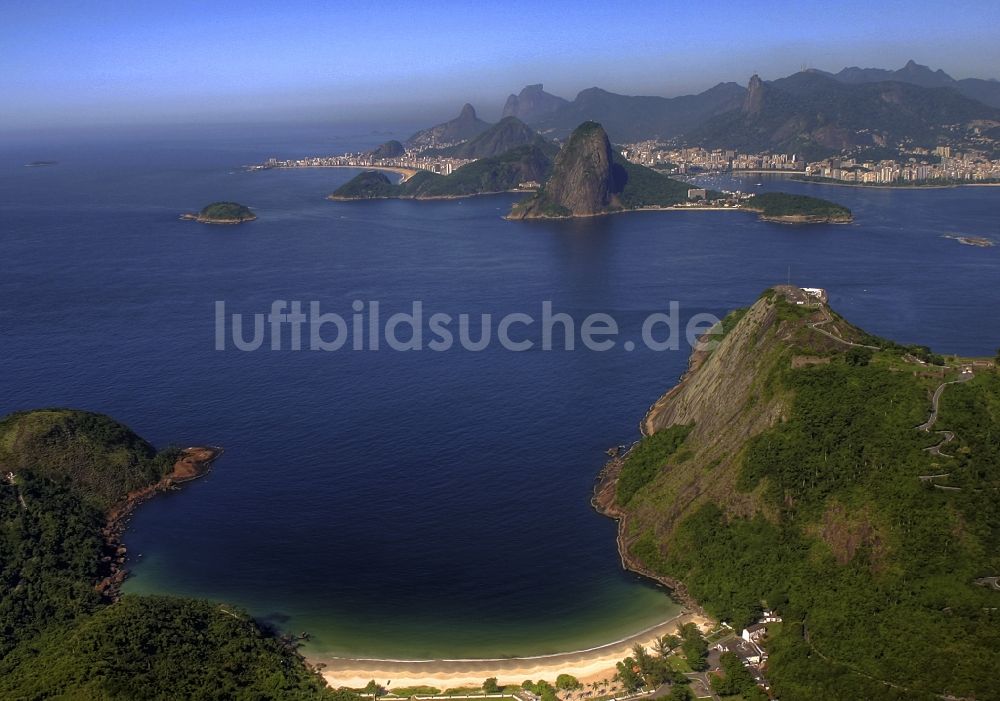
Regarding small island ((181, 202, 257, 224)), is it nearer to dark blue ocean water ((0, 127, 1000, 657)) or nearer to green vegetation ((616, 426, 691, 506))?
dark blue ocean water ((0, 127, 1000, 657))

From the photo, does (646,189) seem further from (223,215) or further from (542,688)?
(542,688)

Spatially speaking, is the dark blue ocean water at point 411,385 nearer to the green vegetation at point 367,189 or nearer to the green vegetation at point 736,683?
the green vegetation at point 736,683

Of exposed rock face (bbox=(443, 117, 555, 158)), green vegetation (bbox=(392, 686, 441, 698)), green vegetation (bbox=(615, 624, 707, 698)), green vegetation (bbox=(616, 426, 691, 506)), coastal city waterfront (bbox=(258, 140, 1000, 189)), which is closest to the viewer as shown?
green vegetation (bbox=(615, 624, 707, 698))

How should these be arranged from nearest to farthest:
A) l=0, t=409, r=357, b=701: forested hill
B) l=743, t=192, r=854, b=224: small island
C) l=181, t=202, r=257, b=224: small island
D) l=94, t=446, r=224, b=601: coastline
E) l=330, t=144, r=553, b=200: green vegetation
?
l=0, t=409, r=357, b=701: forested hill
l=94, t=446, r=224, b=601: coastline
l=743, t=192, r=854, b=224: small island
l=181, t=202, r=257, b=224: small island
l=330, t=144, r=553, b=200: green vegetation

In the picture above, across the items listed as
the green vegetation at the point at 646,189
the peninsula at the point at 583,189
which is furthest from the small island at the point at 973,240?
the green vegetation at the point at 646,189

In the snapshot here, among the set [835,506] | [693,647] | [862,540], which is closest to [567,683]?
[693,647]

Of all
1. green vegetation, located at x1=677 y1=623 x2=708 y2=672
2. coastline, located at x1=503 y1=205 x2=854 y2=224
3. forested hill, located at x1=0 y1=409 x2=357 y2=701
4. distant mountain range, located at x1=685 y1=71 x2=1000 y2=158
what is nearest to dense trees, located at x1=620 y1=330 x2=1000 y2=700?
green vegetation, located at x1=677 y1=623 x2=708 y2=672

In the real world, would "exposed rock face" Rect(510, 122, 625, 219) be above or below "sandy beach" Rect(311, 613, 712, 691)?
above
